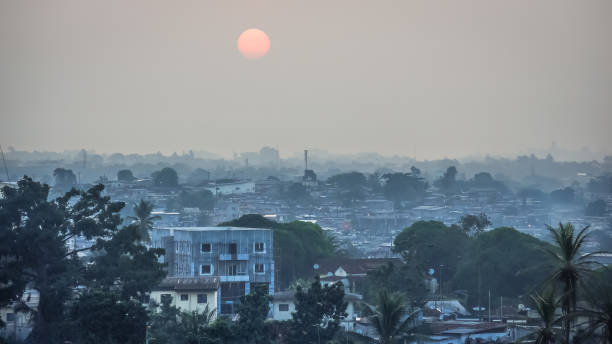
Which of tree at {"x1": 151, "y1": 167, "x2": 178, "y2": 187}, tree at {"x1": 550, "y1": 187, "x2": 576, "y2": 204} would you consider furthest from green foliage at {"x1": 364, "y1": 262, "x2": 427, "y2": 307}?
tree at {"x1": 550, "y1": 187, "x2": 576, "y2": 204}

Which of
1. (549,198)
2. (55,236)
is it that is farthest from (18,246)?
(549,198)

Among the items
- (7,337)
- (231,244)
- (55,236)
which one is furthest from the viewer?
(231,244)

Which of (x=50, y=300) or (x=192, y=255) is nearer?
(x=50, y=300)

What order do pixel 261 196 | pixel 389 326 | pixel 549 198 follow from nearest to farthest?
1. pixel 389 326
2. pixel 261 196
3. pixel 549 198

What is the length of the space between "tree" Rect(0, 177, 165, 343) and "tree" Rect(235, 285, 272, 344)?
4.27m

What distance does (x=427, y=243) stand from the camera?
63562mm

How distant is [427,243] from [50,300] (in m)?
28.0

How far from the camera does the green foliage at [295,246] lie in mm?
60438

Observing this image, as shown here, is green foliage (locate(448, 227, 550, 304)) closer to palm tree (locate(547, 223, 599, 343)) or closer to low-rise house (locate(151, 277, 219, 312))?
low-rise house (locate(151, 277, 219, 312))

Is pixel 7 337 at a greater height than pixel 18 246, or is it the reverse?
pixel 18 246

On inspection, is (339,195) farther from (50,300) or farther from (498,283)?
(50,300)

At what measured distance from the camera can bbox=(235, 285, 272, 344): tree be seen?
116 feet

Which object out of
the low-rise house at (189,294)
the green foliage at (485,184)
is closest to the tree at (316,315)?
the low-rise house at (189,294)

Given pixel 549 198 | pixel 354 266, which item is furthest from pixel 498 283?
pixel 549 198
